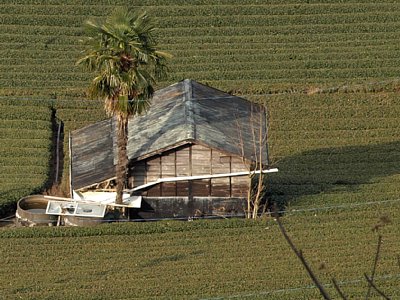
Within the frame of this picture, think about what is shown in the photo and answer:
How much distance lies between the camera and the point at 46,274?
28844 mm

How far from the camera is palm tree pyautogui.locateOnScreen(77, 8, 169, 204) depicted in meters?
31.8

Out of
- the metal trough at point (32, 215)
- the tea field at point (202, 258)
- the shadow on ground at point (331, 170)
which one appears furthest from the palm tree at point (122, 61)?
the shadow on ground at point (331, 170)

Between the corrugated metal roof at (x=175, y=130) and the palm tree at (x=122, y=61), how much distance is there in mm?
1552

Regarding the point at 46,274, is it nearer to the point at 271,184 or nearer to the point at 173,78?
the point at 271,184

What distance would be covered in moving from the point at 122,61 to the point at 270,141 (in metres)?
10.6

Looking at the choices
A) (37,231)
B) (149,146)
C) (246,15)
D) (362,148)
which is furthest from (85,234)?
(246,15)

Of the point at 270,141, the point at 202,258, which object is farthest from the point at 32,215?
the point at 270,141

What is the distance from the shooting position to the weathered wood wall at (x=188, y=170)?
33625 millimetres

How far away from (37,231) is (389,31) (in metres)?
24.6

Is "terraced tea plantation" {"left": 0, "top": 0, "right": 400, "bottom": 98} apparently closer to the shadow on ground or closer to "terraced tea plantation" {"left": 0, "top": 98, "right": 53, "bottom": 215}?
"terraced tea plantation" {"left": 0, "top": 98, "right": 53, "bottom": 215}

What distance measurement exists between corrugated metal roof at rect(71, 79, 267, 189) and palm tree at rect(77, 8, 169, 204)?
155 centimetres

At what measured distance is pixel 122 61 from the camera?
105 feet

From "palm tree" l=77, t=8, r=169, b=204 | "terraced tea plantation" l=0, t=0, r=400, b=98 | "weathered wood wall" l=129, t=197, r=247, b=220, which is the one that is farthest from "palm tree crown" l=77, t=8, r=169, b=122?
"terraced tea plantation" l=0, t=0, r=400, b=98

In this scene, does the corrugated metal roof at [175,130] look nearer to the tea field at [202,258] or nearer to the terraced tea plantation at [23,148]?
the terraced tea plantation at [23,148]
